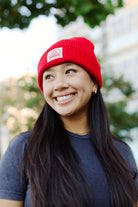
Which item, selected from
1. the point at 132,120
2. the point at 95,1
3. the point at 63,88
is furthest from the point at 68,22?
the point at 132,120

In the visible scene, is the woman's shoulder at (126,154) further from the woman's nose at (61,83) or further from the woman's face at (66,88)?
the woman's nose at (61,83)

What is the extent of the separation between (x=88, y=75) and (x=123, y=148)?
614 mm

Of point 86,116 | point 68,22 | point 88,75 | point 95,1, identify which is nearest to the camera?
point 88,75

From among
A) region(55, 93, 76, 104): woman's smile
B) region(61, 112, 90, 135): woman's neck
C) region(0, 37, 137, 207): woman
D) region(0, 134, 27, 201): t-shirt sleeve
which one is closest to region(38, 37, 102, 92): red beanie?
region(0, 37, 137, 207): woman

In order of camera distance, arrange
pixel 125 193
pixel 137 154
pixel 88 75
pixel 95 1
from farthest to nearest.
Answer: pixel 137 154
pixel 95 1
pixel 88 75
pixel 125 193

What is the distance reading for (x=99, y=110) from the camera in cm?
209

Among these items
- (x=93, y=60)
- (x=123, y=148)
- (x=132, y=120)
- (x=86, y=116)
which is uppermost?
(x=93, y=60)

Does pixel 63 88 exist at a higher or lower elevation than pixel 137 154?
higher

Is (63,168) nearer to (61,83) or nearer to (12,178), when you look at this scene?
(12,178)

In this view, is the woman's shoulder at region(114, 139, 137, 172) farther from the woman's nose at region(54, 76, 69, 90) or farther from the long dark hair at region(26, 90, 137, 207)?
the woman's nose at region(54, 76, 69, 90)

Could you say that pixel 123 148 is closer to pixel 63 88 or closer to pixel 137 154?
pixel 63 88

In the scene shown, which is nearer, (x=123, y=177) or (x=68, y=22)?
(x=123, y=177)

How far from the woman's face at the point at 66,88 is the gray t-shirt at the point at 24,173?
0.23 meters

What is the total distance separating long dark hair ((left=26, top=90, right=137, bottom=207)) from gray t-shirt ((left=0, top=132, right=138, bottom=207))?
1.6 inches
